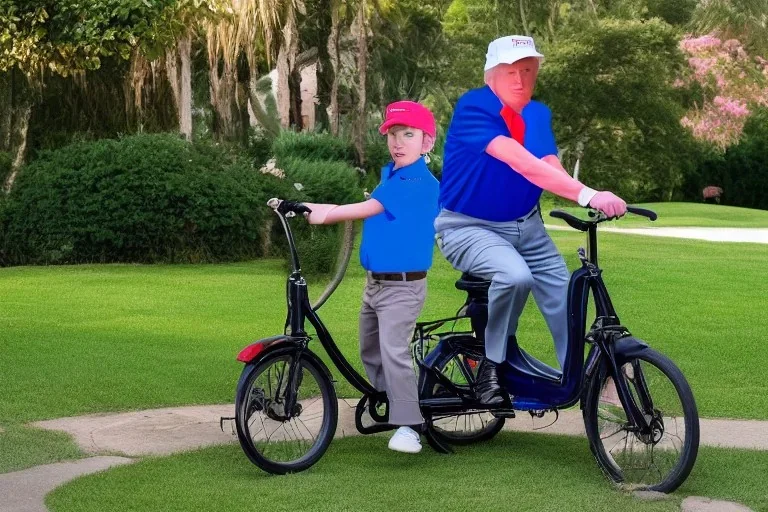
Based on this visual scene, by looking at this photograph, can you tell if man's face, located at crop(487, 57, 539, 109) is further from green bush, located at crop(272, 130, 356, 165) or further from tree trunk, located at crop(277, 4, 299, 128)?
tree trunk, located at crop(277, 4, 299, 128)

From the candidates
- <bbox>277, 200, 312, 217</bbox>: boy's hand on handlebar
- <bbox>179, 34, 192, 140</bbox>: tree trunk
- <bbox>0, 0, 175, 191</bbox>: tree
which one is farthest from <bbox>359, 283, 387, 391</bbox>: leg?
<bbox>179, 34, 192, 140</bbox>: tree trunk

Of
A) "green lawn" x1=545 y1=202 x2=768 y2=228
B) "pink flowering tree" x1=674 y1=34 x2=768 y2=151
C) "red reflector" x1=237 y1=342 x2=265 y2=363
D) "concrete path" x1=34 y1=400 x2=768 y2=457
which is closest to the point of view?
"red reflector" x1=237 y1=342 x2=265 y2=363

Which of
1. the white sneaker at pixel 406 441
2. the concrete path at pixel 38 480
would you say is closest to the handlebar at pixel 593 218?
the white sneaker at pixel 406 441

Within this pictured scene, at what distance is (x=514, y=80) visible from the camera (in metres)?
6.29

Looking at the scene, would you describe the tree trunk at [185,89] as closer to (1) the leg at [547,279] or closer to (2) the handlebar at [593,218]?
(1) the leg at [547,279]

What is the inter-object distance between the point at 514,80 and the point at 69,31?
15072mm

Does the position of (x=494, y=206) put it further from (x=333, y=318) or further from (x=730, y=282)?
(x=730, y=282)

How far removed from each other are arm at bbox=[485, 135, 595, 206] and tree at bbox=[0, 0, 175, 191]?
14407mm

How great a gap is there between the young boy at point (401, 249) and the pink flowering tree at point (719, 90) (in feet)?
148

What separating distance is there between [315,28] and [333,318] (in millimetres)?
21649

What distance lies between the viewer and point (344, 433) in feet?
23.7

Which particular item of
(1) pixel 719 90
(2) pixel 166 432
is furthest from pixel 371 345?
(1) pixel 719 90

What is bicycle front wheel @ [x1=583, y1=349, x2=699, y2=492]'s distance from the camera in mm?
5633

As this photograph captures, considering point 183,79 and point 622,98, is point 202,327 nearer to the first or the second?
point 183,79
